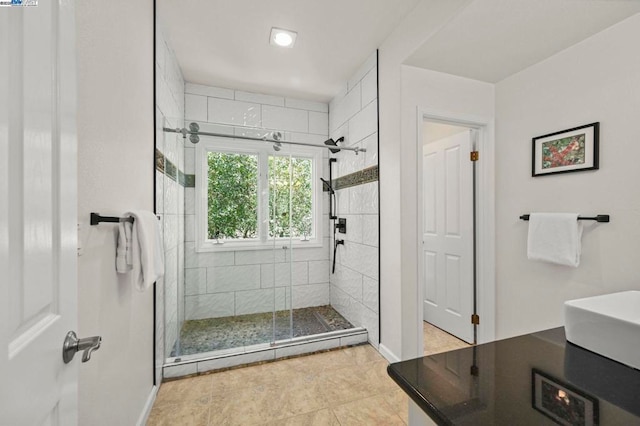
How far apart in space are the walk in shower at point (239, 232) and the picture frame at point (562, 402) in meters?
1.79

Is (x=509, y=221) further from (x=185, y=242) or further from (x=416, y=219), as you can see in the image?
(x=185, y=242)

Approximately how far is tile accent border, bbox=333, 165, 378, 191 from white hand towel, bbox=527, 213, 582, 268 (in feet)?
4.12

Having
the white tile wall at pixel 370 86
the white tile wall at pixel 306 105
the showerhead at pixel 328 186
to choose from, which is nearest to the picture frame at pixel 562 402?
the white tile wall at pixel 370 86

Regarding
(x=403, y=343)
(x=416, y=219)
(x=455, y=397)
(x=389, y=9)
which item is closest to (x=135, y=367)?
→ (x=455, y=397)

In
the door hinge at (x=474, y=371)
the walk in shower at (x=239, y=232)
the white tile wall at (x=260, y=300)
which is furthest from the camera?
the white tile wall at (x=260, y=300)

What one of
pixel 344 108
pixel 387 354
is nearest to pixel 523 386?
pixel 387 354

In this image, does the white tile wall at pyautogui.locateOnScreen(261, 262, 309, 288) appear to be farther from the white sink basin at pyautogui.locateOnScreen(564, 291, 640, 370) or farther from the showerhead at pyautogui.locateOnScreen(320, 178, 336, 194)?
the white sink basin at pyautogui.locateOnScreen(564, 291, 640, 370)

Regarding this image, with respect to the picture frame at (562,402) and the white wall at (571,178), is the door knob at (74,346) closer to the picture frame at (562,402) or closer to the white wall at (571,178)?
the picture frame at (562,402)

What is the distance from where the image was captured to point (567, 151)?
6.34ft

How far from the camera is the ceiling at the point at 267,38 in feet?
6.51

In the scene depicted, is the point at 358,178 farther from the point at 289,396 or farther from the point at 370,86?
the point at 289,396

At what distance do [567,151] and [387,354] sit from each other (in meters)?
2.03

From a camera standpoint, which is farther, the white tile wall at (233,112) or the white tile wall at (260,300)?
the white tile wall at (233,112)

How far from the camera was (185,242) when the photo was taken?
241cm
